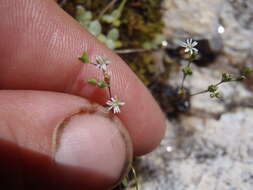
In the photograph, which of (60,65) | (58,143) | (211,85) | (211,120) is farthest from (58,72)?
(211,120)

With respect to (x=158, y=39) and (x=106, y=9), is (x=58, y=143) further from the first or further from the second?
(x=106, y=9)

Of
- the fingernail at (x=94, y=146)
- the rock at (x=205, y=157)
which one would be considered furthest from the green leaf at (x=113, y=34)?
the fingernail at (x=94, y=146)

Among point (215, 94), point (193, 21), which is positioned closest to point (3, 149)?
point (215, 94)

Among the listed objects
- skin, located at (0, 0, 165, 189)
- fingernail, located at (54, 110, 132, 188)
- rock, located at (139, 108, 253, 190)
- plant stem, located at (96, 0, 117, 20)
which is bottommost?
rock, located at (139, 108, 253, 190)

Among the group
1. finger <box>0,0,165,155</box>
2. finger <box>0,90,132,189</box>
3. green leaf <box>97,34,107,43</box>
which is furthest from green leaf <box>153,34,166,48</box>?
finger <box>0,90,132,189</box>

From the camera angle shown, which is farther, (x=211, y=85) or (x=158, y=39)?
(x=158, y=39)

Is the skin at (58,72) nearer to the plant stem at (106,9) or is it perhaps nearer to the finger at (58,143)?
the finger at (58,143)

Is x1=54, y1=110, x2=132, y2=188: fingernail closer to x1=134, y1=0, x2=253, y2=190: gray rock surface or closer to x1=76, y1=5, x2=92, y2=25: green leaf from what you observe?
x1=134, y1=0, x2=253, y2=190: gray rock surface
